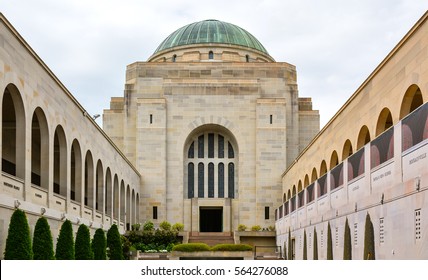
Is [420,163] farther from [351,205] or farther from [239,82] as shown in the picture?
[239,82]

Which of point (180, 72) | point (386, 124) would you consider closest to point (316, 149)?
point (386, 124)

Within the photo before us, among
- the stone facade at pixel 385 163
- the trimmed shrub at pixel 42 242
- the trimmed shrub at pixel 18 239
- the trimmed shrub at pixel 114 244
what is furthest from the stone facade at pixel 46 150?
the stone facade at pixel 385 163

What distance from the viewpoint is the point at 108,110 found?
53.1m

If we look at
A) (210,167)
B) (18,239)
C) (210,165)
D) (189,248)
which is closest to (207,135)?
(210,165)

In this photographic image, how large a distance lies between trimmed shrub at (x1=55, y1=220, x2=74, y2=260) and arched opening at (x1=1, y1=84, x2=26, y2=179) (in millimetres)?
2666

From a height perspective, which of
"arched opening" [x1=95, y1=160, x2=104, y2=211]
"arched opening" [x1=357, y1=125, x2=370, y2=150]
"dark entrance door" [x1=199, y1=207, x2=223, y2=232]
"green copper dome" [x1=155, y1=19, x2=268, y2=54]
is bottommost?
"dark entrance door" [x1=199, y1=207, x2=223, y2=232]

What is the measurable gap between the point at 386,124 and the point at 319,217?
592 centimetres

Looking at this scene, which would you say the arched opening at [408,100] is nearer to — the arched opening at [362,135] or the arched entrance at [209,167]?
the arched opening at [362,135]

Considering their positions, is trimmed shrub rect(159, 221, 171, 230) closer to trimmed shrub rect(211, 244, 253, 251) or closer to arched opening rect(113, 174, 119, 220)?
arched opening rect(113, 174, 119, 220)

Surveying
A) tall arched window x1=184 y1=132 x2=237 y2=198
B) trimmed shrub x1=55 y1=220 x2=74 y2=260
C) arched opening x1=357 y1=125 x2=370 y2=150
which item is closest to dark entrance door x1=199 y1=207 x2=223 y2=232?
tall arched window x1=184 y1=132 x2=237 y2=198

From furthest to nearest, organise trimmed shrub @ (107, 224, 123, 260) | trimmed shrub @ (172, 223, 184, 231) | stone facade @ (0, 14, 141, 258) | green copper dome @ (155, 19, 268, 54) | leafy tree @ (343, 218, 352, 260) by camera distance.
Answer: green copper dome @ (155, 19, 268, 54), trimmed shrub @ (172, 223, 184, 231), trimmed shrub @ (107, 224, 123, 260), leafy tree @ (343, 218, 352, 260), stone facade @ (0, 14, 141, 258)

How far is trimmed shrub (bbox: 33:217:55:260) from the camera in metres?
18.4

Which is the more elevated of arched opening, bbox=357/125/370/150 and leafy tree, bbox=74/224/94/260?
arched opening, bbox=357/125/370/150

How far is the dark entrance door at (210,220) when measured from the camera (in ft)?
172
